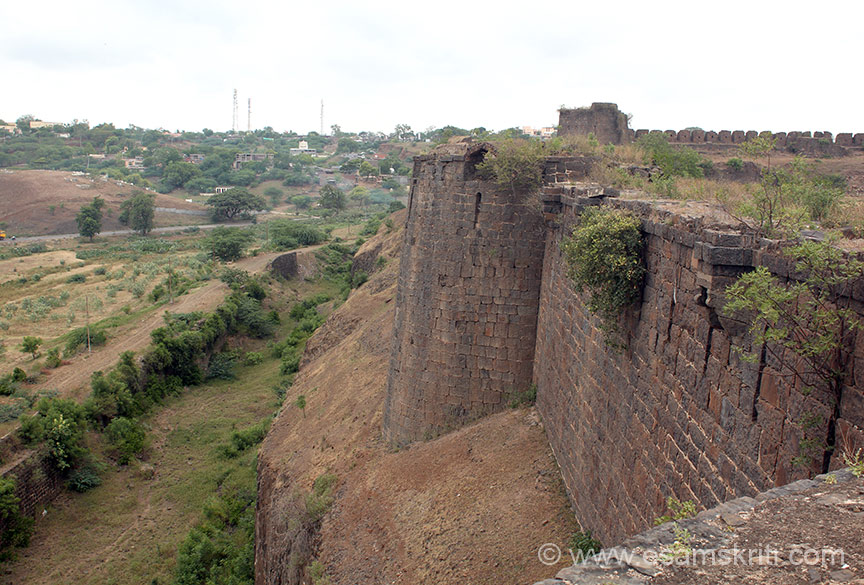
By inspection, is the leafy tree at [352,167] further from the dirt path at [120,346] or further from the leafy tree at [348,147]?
the dirt path at [120,346]

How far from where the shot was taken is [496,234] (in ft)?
35.1

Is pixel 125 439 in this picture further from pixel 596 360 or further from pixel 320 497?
pixel 596 360

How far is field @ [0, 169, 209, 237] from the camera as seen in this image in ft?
236

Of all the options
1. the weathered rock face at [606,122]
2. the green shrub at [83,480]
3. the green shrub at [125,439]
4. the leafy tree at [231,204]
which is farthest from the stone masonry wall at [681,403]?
the leafy tree at [231,204]

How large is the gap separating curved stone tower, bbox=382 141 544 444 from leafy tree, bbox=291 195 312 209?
275 ft

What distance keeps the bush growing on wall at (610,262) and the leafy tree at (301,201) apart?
88812 millimetres

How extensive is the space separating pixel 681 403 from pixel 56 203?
86.5 metres

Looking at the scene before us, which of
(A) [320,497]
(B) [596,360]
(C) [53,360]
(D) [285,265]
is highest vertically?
(B) [596,360]

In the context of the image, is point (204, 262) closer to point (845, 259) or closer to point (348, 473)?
point (348, 473)

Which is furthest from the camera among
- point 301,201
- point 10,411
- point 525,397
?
point 301,201

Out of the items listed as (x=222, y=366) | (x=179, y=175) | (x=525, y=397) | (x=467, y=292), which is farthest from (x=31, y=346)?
(x=179, y=175)

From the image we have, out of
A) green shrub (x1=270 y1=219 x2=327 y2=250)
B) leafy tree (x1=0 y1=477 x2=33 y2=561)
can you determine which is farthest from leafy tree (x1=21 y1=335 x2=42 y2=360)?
green shrub (x1=270 y1=219 x2=327 y2=250)

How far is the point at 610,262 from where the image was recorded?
6098mm

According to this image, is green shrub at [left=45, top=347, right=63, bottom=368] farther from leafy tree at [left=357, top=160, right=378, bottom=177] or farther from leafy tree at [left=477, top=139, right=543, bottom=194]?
leafy tree at [left=357, top=160, right=378, bottom=177]
